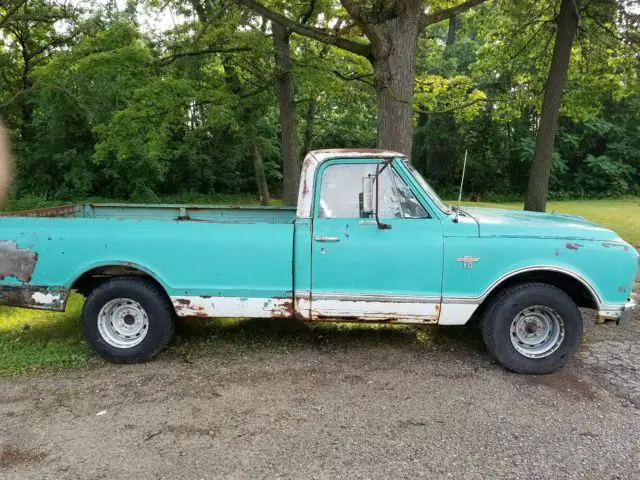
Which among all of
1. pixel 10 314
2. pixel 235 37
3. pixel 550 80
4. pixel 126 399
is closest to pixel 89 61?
pixel 235 37

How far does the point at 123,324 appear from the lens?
457cm

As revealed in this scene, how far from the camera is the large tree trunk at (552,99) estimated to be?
384 inches

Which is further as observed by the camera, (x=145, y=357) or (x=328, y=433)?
(x=145, y=357)

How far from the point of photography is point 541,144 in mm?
10156

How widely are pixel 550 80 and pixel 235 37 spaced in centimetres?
663

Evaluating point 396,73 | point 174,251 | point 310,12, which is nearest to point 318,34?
point 396,73

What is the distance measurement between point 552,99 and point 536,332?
7.28 metres

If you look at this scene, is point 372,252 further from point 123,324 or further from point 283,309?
point 123,324

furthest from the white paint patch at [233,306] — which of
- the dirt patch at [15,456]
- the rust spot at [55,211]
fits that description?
the rust spot at [55,211]

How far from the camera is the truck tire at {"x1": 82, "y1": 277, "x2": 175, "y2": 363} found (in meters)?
4.44

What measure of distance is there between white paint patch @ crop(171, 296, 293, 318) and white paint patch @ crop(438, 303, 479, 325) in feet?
4.57

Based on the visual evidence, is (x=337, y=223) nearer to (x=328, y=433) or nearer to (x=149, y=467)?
(x=328, y=433)

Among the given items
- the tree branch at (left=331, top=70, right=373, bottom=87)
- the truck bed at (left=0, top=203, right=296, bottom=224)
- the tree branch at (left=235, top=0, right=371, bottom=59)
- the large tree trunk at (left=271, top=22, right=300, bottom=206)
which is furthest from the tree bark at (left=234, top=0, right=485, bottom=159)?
the tree branch at (left=331, top=70, right=373, bottom=87)

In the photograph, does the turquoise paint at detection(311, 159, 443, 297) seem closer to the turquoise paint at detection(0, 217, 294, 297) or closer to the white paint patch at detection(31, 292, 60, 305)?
the turquoise paint at detection(0, 217, 294, 297)
